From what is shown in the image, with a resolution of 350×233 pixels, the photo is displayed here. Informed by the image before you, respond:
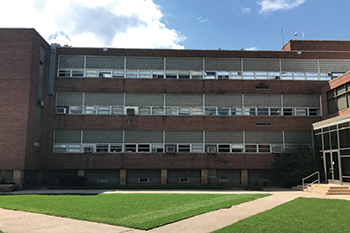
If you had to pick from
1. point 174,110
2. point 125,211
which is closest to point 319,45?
point 174,110

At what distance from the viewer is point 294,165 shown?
25.5 m

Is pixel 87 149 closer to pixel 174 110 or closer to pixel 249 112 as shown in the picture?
pixel 174 110

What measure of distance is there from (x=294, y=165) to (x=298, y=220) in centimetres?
1661

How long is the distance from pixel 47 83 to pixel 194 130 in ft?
44.2

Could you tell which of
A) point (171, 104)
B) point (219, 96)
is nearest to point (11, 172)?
point (171, 104)

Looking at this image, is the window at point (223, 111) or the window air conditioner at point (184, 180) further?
the window at point (223, 111)

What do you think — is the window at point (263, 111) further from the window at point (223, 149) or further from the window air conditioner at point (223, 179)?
the window air conditioner at point (223, 179)

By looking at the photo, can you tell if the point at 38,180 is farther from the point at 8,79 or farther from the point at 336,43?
the point at 336,43

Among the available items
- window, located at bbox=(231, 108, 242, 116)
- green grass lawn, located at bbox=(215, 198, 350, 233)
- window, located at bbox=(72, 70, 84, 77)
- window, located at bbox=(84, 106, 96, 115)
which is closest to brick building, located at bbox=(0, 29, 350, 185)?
window, located at bbox=(84, 106, 96, 115)

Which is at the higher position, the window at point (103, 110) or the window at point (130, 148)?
the window at point (103, 110)

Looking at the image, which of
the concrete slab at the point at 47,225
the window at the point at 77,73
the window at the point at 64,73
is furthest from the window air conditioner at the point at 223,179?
the concrete slab at the point at 47,225

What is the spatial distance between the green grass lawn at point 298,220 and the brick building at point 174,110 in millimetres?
15386

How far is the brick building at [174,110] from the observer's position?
90.5 feet

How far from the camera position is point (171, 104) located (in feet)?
93.5
